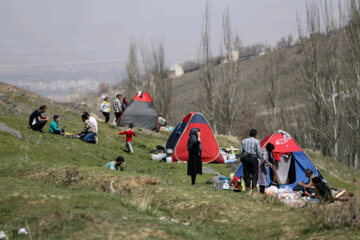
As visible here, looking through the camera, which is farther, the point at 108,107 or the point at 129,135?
the point at 108,107

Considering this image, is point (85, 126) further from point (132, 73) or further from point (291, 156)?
point (132, 73)

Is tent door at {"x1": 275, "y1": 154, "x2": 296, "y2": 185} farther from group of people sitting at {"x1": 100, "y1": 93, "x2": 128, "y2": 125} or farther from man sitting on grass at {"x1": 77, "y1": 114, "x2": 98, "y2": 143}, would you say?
group of people sitting at {"x1": 100, "y1": 93, "x2": 128, "y2": 125}

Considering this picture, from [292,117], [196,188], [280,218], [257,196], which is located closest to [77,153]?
[196,188]

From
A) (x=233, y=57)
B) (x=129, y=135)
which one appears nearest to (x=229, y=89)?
(x=233, y=57)

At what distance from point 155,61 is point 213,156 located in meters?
39.3

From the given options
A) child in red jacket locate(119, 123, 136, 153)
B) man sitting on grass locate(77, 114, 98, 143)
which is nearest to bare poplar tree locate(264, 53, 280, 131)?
child in red jacket locate(119, 123, 136, 153)

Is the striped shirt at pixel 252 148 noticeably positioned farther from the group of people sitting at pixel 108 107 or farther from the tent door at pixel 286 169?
the group of people sitting at pixel 108 107

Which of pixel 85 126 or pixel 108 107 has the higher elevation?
pixel 108 107

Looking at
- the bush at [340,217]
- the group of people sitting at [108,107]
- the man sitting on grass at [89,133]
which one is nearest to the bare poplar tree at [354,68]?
the group of people sitting at [108,107]

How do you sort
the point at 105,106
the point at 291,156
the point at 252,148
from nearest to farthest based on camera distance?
the point at 252,148 < the point at 291,156 < the point at 105,106

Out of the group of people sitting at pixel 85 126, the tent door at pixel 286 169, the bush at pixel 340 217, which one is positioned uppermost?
the group of people sitting at pixel 85 126

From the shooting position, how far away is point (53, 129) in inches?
945

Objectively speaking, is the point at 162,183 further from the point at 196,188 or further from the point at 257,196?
the point at 257,196

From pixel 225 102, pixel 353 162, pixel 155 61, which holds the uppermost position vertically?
pixel 155 61
